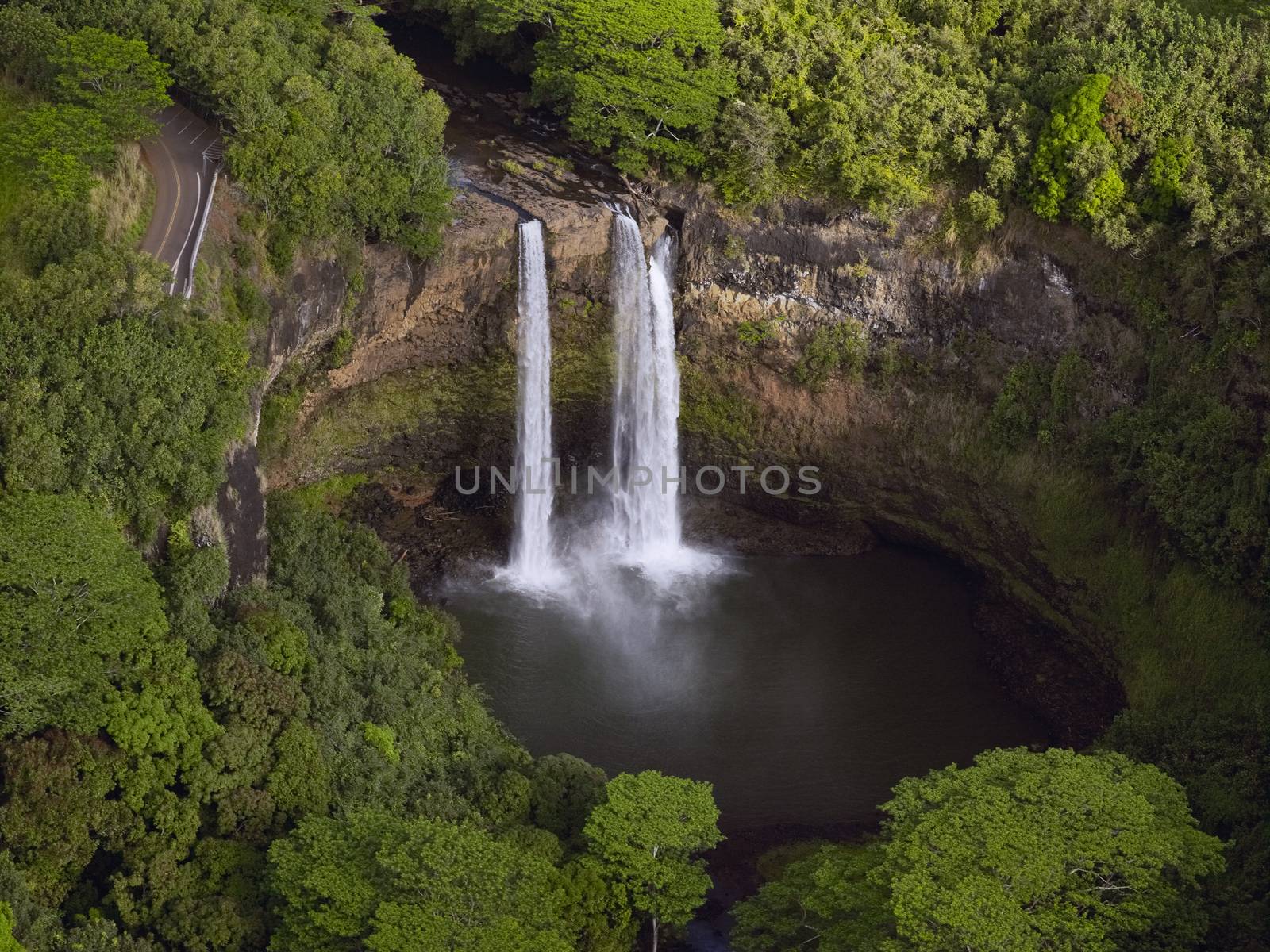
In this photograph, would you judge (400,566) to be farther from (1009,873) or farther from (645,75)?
(1009,873)

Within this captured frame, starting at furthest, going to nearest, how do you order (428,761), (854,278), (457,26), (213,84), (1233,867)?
(457,26), (854,278), (213,84), (428,761), (1233,867)

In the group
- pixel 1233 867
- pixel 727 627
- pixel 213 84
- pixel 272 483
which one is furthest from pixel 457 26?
pixel 1233 867

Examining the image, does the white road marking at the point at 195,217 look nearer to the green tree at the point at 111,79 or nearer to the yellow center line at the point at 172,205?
the yellow center line at the point at 172,205

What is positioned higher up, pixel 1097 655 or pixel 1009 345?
pixel 1009 345

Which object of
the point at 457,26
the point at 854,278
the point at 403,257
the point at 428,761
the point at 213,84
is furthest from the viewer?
the point at 457,26

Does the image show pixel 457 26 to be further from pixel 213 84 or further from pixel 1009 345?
pixel 1009 345

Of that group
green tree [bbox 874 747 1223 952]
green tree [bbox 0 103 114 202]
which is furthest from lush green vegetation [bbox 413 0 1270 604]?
green tree [bbox 0 103 114 202]

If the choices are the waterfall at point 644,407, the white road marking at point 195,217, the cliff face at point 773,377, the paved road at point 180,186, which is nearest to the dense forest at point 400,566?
the paved road at point 180,186

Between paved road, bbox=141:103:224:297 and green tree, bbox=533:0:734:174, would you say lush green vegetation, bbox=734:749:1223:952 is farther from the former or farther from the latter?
green tree, bbox=533:0:734:174
